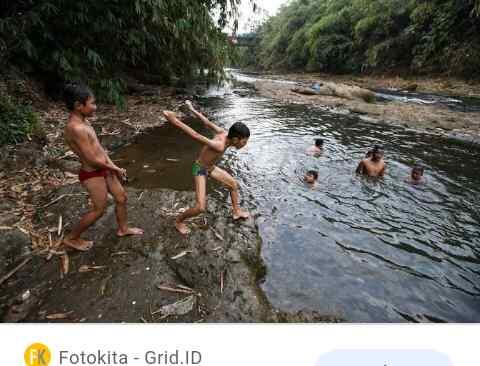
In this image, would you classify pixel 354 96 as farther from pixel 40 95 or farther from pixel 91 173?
pixel 91 173

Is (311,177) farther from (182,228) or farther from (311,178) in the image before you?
(182,228)

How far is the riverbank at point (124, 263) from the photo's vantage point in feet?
8.54

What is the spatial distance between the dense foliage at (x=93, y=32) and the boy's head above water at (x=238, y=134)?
491 centimetres

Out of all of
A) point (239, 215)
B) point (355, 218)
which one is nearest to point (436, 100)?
point (355, 218)

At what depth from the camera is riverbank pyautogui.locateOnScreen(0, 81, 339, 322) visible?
2602mm

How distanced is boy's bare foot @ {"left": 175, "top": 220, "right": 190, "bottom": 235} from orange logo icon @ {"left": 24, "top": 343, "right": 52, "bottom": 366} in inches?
81.5

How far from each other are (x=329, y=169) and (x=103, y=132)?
5.65 metres

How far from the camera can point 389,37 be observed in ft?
82.3

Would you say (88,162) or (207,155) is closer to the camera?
(88,162)

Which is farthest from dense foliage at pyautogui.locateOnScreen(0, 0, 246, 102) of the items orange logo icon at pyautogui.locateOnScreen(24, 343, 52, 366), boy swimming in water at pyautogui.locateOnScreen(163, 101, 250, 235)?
orange logo icon at pyautogui.locateOnScreen(24, 343, 52, 366)

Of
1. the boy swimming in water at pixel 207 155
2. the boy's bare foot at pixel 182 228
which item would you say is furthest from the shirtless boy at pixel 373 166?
the boy's bare foot at pixel 182 228

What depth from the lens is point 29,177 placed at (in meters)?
4.68

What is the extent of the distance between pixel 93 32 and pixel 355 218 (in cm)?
812

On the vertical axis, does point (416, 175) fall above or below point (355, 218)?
above
